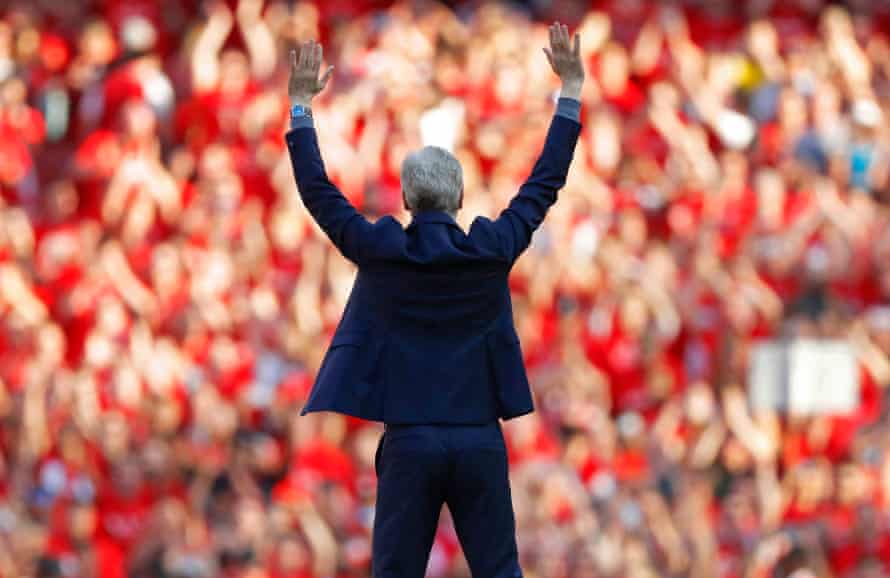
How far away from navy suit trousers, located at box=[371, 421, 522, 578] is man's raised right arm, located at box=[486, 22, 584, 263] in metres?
0.37

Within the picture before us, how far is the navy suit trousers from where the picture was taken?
360 cm

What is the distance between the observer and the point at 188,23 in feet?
36.0

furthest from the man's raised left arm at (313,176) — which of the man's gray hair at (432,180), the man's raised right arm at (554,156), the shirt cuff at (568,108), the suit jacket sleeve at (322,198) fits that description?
the shirt cuff at (568,108)

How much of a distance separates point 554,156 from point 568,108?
10 cm

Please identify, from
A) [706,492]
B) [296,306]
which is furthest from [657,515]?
[296,306]

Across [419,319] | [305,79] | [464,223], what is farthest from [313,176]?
[464,223]

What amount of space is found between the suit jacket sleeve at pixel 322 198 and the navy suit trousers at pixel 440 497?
0.35 metres

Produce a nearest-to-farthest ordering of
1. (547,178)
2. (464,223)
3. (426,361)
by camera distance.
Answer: (426,361) → (547,178) → (464,223)

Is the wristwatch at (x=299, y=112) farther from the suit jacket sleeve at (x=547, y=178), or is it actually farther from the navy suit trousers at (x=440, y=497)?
the navy suit trousers at (x=440, y=497)

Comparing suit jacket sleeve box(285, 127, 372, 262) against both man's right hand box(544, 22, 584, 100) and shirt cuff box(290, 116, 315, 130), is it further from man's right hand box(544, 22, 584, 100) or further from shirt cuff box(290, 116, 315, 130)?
man's right hand box(544, 22, 584, 100)

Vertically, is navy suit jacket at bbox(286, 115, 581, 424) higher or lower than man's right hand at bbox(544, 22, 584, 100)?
lower

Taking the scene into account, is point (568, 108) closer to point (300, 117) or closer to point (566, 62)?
point (566, 62)

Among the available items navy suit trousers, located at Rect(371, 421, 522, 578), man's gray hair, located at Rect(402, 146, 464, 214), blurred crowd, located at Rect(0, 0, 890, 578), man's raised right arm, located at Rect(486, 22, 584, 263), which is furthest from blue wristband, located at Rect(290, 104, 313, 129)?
blurred crowd, located at Rect(0, 0, 890, 578)

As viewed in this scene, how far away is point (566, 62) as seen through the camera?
3826 mm
